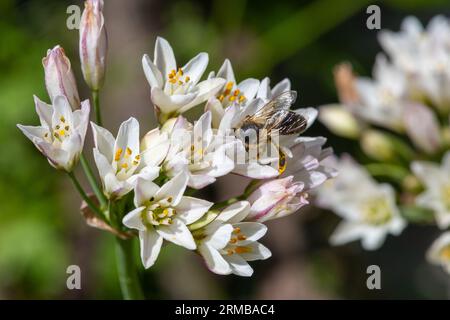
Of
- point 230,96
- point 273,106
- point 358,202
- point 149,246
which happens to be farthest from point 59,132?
point 358,202

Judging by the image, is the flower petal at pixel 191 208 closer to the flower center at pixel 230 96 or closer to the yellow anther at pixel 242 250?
the yellow anther at pixel 242 250

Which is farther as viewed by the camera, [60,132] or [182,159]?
[60,132]

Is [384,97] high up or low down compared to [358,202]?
up

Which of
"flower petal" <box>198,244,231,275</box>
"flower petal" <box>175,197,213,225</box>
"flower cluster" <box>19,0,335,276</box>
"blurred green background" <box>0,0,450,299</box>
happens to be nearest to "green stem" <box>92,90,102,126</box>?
"flower cluster" <box>19,0,335,276</box>

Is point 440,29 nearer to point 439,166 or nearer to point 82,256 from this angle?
point 439,166

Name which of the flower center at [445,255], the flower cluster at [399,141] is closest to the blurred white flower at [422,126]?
the flower cluster at [399,141]

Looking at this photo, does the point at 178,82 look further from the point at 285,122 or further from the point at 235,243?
the point at 235,243
